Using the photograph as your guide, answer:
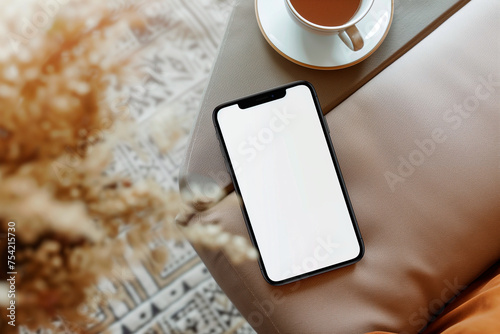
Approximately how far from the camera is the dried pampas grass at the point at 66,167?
0.92m

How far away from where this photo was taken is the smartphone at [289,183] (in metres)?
0.54

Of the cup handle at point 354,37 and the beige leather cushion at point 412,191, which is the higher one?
the cup handle at point 354,37

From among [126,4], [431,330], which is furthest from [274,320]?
[126,4]

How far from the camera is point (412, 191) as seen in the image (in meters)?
0.54

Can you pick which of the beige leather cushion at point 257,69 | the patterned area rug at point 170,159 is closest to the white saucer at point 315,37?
the beige leather cushion at point 257,69

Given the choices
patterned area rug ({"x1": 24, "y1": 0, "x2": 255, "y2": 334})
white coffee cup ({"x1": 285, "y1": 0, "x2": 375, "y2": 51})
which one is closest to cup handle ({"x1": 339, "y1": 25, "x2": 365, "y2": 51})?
white coffee cup ({"x1": 285, "y1": 0, "x2": 375, "y2": 51})

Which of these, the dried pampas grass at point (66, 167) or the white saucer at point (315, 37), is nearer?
the white saucer at point (315, 37)

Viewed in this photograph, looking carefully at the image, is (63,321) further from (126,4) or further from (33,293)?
(126,4)

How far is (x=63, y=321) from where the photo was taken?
0.92 m

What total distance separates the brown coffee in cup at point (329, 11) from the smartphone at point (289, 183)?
9 cm

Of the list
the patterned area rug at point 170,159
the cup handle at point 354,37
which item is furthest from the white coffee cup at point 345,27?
the patterned area rug at point 170,159

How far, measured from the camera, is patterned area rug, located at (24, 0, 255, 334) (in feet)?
3.02

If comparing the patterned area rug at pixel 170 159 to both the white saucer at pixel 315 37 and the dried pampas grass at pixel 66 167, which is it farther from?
the white saucer at pixel 315 37

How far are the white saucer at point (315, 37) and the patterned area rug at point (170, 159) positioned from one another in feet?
1.29
